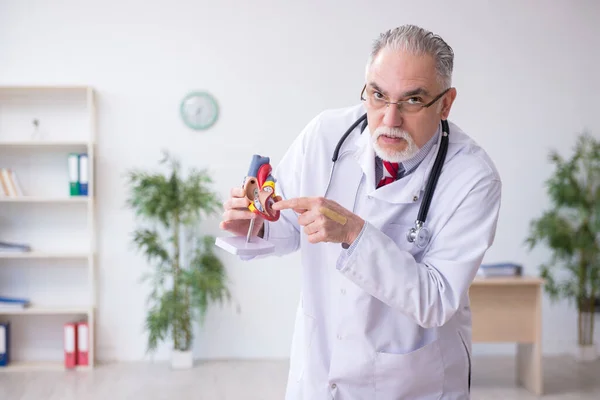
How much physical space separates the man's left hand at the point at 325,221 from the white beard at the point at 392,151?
0.20 meters

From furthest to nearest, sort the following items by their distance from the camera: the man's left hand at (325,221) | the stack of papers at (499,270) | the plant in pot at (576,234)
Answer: the plant in pot at (576,234)
the stack of papers at (499,270)
the man's left hand at (325,221)

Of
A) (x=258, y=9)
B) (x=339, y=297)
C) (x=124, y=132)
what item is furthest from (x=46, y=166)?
(x=339, y=297)

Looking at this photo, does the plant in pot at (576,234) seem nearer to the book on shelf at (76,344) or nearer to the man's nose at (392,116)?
the book on shelf at (76,344)

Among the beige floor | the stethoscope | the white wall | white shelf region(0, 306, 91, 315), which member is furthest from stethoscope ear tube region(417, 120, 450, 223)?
white shelf region(0, 306, 91, 315)

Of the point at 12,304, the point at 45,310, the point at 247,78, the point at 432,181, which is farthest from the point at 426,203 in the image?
the point at 12,304

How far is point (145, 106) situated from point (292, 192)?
356 centimetres

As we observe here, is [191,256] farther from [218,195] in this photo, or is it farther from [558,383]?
[558,383]

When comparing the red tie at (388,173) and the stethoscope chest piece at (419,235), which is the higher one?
the red tie at (388,173)

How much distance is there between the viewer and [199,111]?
5184 millimetres

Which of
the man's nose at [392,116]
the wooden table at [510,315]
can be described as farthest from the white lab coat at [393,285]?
the wooden table at [510,315]

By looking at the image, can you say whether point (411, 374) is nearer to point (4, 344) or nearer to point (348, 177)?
point (348, 177)

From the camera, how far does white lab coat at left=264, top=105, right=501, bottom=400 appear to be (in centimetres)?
150

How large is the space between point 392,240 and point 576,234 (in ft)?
13.0

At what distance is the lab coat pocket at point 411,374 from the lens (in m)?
1.61
